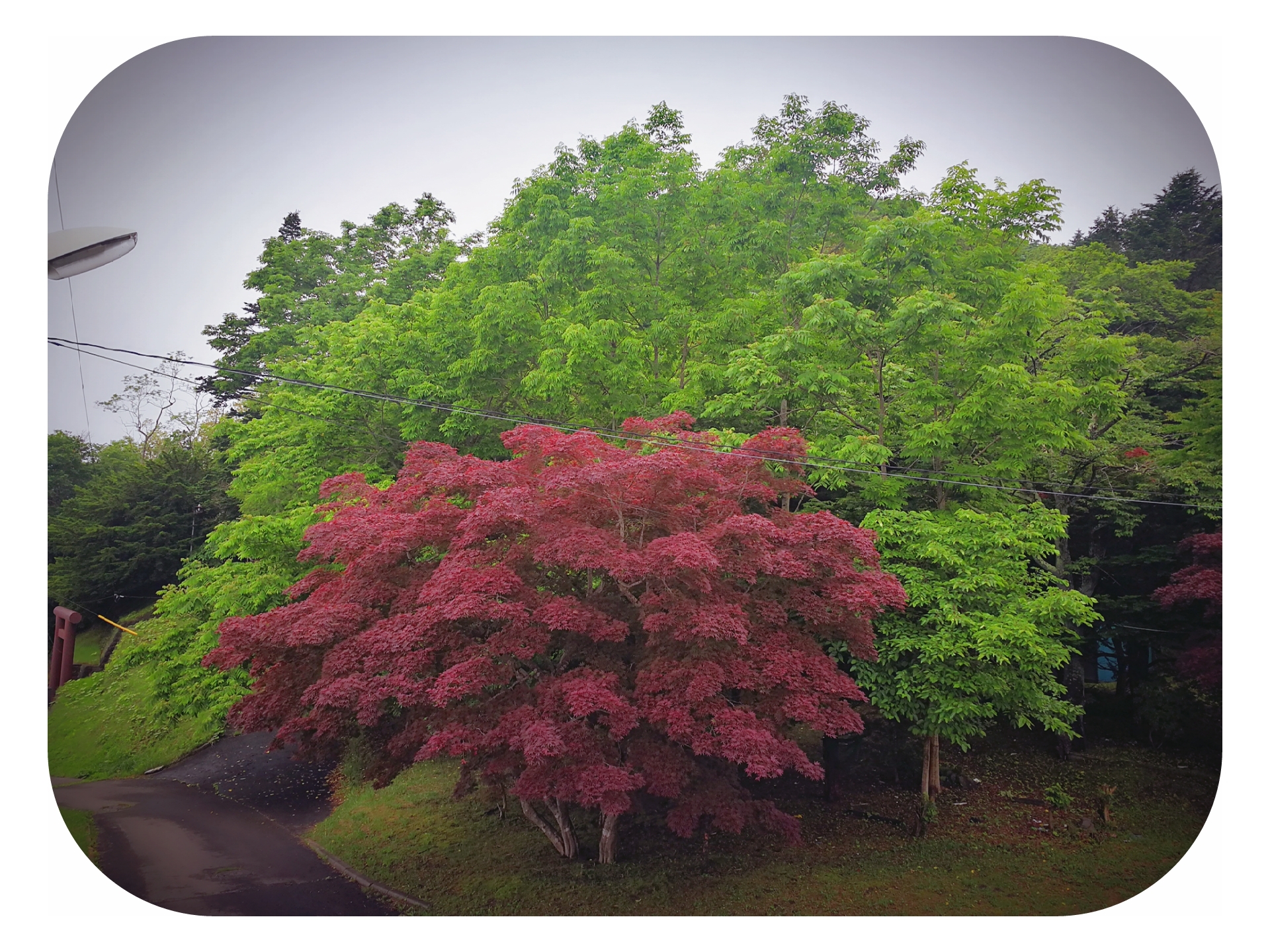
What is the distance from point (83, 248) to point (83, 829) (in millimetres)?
3842

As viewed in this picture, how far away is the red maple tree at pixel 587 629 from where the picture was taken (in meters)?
4.47

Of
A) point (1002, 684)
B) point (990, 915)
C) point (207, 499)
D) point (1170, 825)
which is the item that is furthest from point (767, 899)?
point (207, 499)

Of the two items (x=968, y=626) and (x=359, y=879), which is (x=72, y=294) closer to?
(x=359, y=879)

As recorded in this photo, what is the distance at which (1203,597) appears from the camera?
17.6 ft

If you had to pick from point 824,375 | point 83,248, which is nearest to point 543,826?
point 824,375

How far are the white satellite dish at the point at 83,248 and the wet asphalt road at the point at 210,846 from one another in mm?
3470

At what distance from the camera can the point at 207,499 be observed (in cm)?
825

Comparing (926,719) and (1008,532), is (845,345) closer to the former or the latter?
(1008,532)

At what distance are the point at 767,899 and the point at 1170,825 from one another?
9.46 ft

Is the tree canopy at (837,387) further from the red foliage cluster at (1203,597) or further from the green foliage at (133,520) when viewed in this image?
the green foliage at (133,520)

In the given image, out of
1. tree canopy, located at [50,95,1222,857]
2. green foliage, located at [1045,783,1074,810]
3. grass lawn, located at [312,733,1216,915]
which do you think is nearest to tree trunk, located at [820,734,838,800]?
grass lawn, located at [312,733,1216,915]

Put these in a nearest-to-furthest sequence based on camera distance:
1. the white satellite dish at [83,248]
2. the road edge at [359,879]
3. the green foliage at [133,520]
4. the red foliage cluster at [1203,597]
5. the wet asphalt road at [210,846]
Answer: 1. the white satellite dish at [83,248]
2. the wet asphalt road at [210,846]
3. the road edge at [359,879]
4. the red foliage cluster at [1203,597]
5. the green foliage at [133,520]

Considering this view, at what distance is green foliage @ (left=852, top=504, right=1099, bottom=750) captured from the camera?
5.66m

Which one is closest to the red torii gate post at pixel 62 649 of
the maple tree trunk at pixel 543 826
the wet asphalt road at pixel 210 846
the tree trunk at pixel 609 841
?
the wet asphalt road at pixel 210 846
